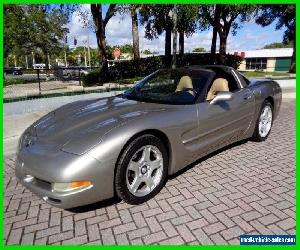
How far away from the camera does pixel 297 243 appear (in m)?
2.72

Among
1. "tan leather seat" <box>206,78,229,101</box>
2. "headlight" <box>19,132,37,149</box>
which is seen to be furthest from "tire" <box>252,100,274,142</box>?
"headlight" <box>19,132,37,149</box>

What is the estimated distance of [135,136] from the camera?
312 cm

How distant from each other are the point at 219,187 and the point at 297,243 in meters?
1.12

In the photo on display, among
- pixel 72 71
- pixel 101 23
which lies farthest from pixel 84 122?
pixel 101 23

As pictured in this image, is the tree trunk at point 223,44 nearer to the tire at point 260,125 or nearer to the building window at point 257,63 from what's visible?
the tire at point 260,125

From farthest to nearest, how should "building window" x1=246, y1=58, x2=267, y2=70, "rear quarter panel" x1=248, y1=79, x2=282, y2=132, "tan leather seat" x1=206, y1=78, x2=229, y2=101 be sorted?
"building window" x1=246, y1=58, x2=267, y2=70, "rear quarter panel" x1=248, y1=79, x2=282, y2=132, "tan leather seat" x1=206, y1=78, x2=229, y2=101

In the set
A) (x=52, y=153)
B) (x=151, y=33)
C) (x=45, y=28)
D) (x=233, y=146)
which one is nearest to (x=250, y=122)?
(x=233, y=146)

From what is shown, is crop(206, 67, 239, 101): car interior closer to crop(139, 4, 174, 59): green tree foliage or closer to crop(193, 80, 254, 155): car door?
crop(193, 80, 254, 155): car door

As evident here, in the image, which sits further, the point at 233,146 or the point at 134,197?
the point at 233,146

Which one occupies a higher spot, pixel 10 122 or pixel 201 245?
pixel 10 122

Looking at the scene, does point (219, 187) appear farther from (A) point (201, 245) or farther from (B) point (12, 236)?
(B) point (12, 236)

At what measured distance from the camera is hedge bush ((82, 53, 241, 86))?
1477 centimetres

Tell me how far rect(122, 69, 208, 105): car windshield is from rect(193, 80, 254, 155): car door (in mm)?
263

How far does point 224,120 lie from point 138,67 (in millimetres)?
14697
